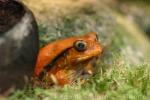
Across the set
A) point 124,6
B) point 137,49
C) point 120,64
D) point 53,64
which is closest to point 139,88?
point 120,64

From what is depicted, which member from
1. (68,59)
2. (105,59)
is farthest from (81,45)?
(105,59)

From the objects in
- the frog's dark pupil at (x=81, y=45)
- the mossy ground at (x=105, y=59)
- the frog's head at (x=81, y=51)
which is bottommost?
the mossy ground at (x=105, y=59)

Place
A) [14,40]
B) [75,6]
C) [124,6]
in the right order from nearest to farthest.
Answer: [14,40] < [75,6] < [124,6]

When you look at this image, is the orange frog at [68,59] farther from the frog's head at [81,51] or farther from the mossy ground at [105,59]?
the mossy ground at [105,59]

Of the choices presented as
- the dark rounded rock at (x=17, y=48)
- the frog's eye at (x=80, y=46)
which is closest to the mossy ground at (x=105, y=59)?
the dark rounded rock at (x=17, y=48)

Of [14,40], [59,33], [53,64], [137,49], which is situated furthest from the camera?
[137,49]

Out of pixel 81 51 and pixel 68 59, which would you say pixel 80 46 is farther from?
pixel 68 59

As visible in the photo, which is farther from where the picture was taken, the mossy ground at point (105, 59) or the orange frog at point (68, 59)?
the orange frog at point (68, 59)

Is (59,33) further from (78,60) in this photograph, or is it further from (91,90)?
(91,90)
